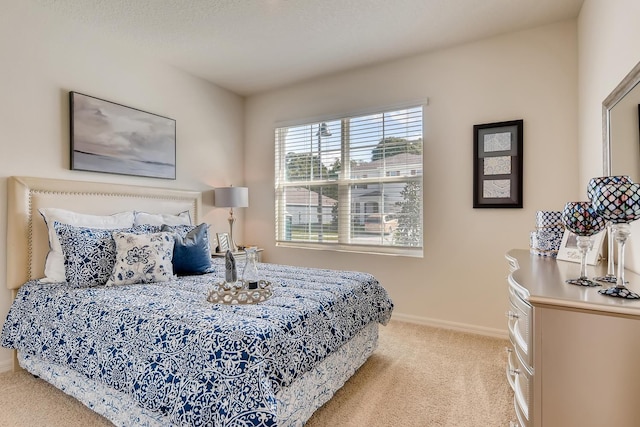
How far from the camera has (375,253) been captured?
140 inches

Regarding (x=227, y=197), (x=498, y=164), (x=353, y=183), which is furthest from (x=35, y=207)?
(x=498, y=164)

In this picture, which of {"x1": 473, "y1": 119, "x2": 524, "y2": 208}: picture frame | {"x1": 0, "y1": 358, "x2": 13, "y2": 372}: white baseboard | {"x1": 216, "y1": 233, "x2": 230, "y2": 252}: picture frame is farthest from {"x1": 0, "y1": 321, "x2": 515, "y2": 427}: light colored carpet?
{"x1": 216, "y1": 233, "x2": 230, "y2": 252}: picture frame

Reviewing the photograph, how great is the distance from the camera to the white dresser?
104cm

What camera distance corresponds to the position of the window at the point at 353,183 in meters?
3.39

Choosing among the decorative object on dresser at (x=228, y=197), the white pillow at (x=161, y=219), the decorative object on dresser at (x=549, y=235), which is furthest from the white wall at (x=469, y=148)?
the white pillow at (x=161, y=219)

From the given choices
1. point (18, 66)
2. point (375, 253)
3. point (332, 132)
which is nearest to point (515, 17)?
point (332, 132)

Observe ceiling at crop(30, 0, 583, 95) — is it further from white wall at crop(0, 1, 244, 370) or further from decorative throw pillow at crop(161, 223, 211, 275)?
decorative throw pillow at crop(161, 223, 211, 275)

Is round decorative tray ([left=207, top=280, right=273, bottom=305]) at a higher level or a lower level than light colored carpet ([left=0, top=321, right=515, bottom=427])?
higher

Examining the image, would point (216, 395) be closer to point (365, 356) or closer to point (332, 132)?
point (365, 356)

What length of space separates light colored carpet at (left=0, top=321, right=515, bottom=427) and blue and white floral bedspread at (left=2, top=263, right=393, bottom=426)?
0.28 metres

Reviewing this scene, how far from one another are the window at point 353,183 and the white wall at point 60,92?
1.07 meters

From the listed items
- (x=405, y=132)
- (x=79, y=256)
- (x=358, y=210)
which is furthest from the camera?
(x=358, y=210)

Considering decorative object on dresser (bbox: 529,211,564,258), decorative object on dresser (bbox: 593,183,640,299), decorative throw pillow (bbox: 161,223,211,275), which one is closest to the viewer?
decorative object on dresser (bbox: 593,183,640,299)

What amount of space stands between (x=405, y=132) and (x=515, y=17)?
4.13 feet
